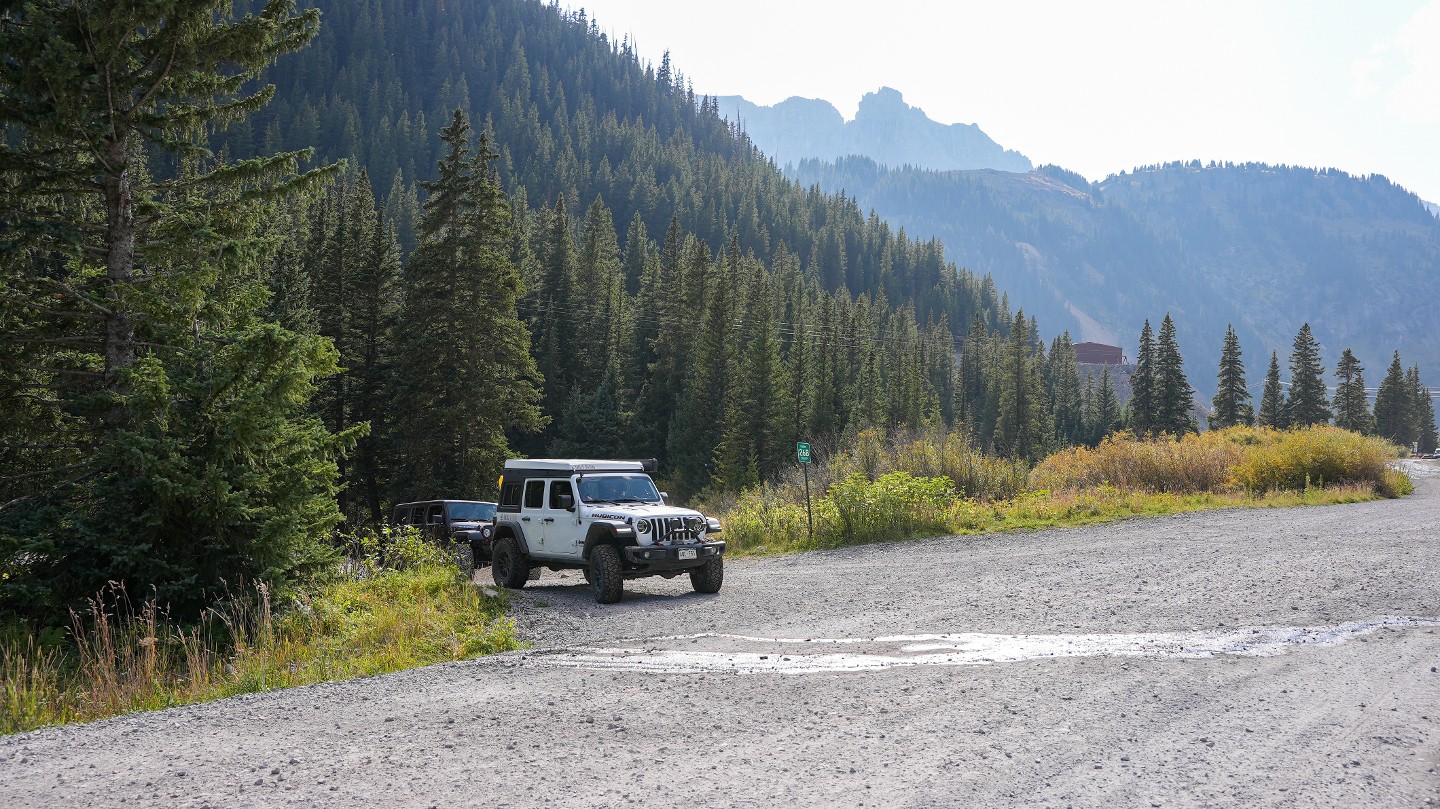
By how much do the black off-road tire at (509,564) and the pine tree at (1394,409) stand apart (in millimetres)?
118638

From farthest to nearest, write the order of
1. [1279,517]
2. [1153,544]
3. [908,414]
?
[908,414]
[1279,517]
[1153,544]

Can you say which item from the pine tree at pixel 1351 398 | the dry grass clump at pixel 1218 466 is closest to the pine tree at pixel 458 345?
the dry grass clump at pixel 1218 466

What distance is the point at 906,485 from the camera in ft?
70.7

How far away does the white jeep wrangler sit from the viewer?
13.4 m

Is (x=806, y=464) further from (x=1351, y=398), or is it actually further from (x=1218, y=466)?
(x=1351, y=398)

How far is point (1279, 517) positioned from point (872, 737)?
18.6 m

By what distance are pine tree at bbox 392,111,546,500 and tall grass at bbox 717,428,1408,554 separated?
14.7 metres

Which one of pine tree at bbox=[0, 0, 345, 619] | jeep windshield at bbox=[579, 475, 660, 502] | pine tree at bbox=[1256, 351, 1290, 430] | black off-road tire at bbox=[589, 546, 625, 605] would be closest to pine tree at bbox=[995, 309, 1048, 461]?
pine tree at bbox=[1256, 351, 1290, 430]

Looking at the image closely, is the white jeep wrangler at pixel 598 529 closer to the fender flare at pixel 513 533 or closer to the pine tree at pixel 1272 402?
the fender flare at pixel 513 533

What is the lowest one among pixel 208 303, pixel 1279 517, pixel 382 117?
pixel 1279 517

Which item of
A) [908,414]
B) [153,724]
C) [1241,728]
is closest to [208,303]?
[153,724]

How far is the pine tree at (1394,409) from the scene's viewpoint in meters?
103

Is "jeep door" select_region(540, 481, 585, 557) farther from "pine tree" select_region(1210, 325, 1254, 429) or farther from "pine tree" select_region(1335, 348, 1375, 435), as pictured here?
"pine tree" select_region(1335, 348, 1375, 435)

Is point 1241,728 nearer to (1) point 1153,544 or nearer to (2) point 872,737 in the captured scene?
(2) point 872,737
